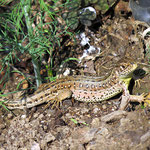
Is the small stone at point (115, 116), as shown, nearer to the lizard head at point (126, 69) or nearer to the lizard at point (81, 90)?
the lizard at point (81, 90)

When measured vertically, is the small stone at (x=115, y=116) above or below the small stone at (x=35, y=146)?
above

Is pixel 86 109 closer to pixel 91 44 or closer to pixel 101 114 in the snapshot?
pixel 101 114

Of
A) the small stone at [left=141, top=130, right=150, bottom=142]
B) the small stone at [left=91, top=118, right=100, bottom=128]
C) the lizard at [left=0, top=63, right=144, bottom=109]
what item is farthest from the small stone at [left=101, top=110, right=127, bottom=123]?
the small stone at [left=141, top=130, right=150, bottom=142]

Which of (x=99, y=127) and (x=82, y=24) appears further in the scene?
(x=82, y=24)

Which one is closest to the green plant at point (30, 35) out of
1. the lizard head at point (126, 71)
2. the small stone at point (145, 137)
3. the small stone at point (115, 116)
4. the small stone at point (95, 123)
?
the lizard head at point (126, 71)

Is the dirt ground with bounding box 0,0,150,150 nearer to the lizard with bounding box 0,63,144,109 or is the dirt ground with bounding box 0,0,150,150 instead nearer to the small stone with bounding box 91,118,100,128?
the small stone with bounding box 91,118,100,128

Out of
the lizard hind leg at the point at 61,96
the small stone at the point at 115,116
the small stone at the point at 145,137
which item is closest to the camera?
the small stone at the point at 145,137

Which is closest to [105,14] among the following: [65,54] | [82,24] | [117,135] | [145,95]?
[82,24]
